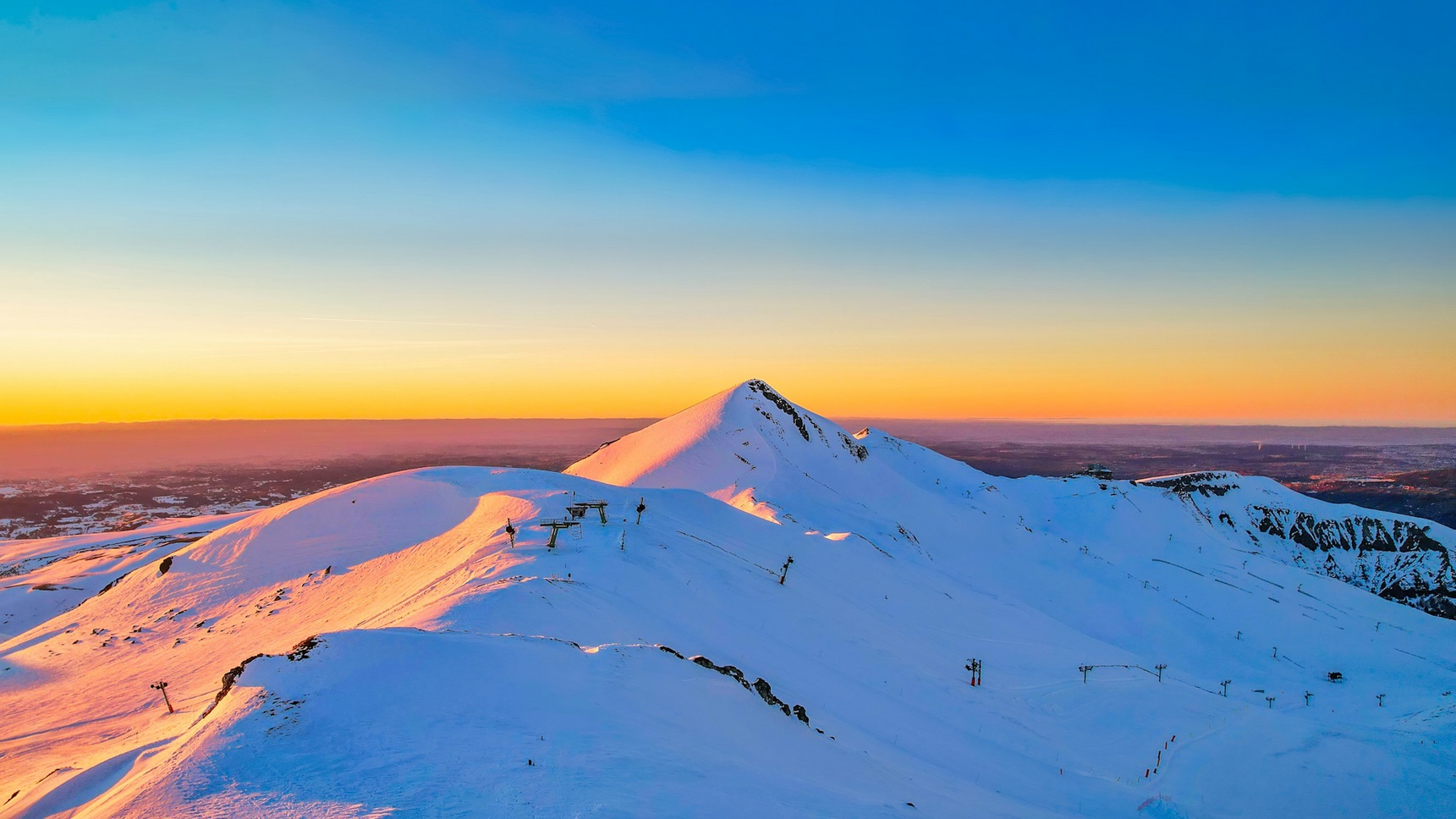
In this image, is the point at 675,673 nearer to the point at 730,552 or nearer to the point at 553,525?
the point at 553,525

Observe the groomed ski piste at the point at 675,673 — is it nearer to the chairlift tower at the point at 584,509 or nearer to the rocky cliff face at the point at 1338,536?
the chairlift tower at the point at 584,509

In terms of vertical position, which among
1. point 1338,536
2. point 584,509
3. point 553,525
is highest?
point 584,509

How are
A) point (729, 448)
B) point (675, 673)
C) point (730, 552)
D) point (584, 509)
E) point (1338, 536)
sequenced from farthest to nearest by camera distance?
point (1338, 536) < point (729, 448) < point (730, 552) < point (584, 509) < point (675, 673)

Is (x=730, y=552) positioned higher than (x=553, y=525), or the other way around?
(x=553, y=525)

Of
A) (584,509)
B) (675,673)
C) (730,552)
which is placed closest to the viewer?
(675,673)

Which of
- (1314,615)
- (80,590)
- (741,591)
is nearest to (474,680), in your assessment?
(741,591)

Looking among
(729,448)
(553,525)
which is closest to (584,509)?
(553,525)

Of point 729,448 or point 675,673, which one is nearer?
point 675,673

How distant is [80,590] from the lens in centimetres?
4441

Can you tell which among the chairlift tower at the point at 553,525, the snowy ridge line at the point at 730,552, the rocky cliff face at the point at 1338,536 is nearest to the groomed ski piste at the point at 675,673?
the snowy ridge line at the point at 730,552

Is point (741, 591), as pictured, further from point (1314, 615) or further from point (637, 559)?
point (1314, 615)

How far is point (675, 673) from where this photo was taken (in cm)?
1473

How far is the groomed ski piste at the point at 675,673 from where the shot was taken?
1005cm

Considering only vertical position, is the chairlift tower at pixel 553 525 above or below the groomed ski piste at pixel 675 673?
above
